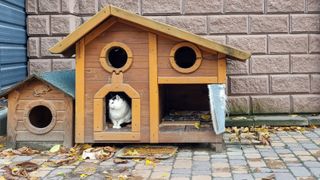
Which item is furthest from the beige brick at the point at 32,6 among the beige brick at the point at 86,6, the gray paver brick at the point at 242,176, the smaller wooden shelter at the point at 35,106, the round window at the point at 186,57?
the gray paver brick at the point at 242,176

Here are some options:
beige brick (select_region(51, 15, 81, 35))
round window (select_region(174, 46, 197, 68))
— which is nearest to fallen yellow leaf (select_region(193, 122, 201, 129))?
round window (select_region(174, 46, 197, 68))

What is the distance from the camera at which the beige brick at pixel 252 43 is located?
280 inches

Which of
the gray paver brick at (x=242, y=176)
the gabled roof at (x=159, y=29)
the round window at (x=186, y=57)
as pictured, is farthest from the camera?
the round window at (x=186, y=57)

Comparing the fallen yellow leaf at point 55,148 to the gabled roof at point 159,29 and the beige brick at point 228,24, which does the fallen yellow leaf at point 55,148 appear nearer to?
the gabled roof at point 159,29

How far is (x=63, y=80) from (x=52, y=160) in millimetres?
1200

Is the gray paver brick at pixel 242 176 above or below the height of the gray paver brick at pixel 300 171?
below

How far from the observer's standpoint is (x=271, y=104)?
23.4 ft

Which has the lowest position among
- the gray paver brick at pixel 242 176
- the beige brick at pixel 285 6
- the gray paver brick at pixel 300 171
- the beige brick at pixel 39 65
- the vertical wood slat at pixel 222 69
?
the gray paver brick at pixel 242 176

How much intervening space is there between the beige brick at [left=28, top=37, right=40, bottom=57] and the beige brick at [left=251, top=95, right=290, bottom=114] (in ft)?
11.3

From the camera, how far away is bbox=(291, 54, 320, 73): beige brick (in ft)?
23.3

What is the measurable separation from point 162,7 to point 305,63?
7.83 ft

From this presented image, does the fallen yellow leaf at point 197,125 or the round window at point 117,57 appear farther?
the round window at point 117,57

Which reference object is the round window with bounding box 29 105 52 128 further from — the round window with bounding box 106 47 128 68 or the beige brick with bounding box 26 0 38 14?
the beige brick with bounding box 26 0 38 14

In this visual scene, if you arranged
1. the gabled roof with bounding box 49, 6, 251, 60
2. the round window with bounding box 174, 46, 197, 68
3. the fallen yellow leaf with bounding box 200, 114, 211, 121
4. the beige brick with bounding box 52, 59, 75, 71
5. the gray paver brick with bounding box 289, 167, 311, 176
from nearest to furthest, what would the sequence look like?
the gray paver brick with bounding box 289, 167, 311, 176 → the gabled roof with bounding box 49, 6, 251, 60 → the fallen yellow leaf with bounding box 200, 114, 211, 121 → the round window with bounding box 174, 46, 197, 68 → the beige brick with bounding box 52, 59, 75, 71
